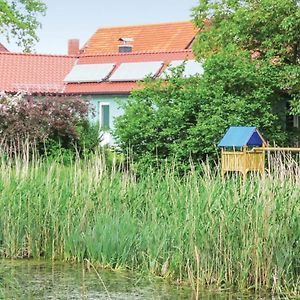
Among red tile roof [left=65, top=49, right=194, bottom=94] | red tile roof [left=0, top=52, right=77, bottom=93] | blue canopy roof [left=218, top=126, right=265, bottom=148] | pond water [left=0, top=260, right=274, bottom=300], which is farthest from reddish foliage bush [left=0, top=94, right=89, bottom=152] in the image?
red tile roof [left=0, top=52, right=77, bottom=93]

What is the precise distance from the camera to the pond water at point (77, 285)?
10.2 meters

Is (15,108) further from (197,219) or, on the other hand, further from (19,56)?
(19,56)

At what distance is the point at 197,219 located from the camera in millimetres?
10781

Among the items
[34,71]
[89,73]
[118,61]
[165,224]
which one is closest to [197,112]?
[165,224]

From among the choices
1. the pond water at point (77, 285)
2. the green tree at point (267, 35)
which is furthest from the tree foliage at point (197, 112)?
the pond water at point (77, 285)

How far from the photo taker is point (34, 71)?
42719 mm

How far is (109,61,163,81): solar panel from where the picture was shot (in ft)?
126

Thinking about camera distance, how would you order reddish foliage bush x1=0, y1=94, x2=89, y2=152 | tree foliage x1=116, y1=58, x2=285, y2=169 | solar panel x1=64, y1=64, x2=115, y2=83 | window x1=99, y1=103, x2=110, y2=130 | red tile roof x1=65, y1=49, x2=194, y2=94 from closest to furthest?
tree foliage x1=116, y1=58, x2=285, y2=169
reddish foliage bush x1=0, y1=94, x2=89, y2=152
red tile roof x1=65, y1=49, x2=194, y2=94
window x1=99, y1=103, x2=110, y2=130
solar panel x1=64, y1=64, x2=115, y2=83

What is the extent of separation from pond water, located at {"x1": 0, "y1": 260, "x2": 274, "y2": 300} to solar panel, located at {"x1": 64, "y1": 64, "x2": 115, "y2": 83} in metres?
28.6

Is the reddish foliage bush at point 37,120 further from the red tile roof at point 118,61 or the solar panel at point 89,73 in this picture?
the solar panel at point 89,73

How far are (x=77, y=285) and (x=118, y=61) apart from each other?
1235 inches

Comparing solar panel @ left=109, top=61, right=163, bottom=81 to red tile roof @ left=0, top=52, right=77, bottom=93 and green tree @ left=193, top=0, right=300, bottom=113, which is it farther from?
green tree @ left=193, top=0, right=300, bottom=113

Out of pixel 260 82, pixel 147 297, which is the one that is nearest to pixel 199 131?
pixel 260 82

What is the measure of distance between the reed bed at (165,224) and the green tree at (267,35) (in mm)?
12385
